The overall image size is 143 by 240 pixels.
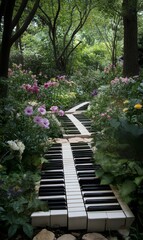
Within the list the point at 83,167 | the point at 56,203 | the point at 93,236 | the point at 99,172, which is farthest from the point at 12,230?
the point at 83,167

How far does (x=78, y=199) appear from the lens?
3.06m

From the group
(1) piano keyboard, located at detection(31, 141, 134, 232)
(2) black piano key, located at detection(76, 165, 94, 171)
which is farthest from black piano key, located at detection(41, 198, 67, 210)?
(2) black piano key, located at detection(76, 165, 94, 171)

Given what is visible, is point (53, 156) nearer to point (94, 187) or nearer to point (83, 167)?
point (83, 167)

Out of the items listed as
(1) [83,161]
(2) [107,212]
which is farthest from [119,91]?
(2) [107,212]

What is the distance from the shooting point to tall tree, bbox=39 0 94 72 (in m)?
13.8

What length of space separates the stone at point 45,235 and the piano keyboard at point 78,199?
4.4 inches

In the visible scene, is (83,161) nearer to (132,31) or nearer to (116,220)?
(116,220)

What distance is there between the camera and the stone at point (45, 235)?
8.37 feet

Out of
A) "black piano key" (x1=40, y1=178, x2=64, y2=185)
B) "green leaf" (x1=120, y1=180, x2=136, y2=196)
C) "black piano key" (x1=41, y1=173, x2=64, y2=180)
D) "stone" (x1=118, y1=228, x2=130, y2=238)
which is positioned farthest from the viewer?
"black piano key" (x1=41, y1=173, x2=64, y2=180)

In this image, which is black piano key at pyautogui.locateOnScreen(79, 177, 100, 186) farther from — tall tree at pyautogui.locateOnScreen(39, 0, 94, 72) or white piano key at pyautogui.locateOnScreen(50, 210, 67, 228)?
tall tree at pyautogui.locateOnScreen(39, 0, 94, 72)

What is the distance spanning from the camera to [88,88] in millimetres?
12844

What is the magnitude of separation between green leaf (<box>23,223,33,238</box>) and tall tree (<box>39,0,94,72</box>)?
1182 centimetres

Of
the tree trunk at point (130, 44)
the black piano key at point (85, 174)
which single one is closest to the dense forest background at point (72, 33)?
the tree trunk at point (130, 44)

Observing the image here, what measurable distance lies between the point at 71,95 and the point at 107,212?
7.52 metres
